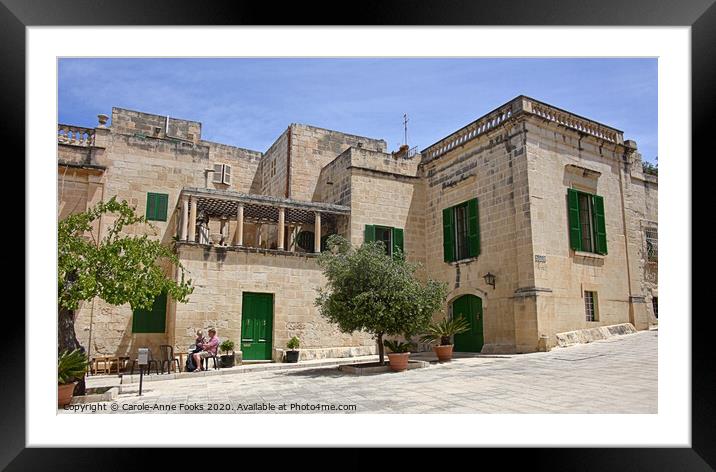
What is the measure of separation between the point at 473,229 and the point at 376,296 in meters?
4.72

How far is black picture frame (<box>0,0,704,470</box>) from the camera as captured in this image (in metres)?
4.23

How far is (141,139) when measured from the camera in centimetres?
1391

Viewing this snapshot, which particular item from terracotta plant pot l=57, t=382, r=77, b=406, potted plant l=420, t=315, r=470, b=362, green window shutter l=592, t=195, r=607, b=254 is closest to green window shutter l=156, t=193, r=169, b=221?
terracotta plant pot l=57, t=382, r=77, b=406

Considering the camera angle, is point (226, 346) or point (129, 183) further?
point (129, 183)

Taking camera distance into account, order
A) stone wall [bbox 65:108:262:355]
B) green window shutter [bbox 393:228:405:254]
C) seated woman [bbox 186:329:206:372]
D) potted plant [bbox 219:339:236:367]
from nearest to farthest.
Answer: seated woman [bbox 186:329:206:372]
potted plant [bbox 219:339:236:367]
stone wall [bbox 65:108:262:355]
green window shutter [bbox 393:228:405:254]

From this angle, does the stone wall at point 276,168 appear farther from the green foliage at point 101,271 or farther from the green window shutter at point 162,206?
the green foliage at point 101,271

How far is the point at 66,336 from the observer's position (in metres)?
7.65

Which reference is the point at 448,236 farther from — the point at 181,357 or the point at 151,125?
the point at 151,125

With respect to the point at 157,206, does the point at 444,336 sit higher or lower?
lower

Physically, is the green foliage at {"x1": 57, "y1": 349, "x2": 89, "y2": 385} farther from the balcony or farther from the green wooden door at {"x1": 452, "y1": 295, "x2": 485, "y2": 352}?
the green wooden door at {"x1": 452, "y1": 295, "x2": 485, "y2": 352}

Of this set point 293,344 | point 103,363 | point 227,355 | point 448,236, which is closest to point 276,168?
point 448,236

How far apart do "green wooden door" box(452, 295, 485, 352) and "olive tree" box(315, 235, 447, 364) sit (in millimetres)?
2918
